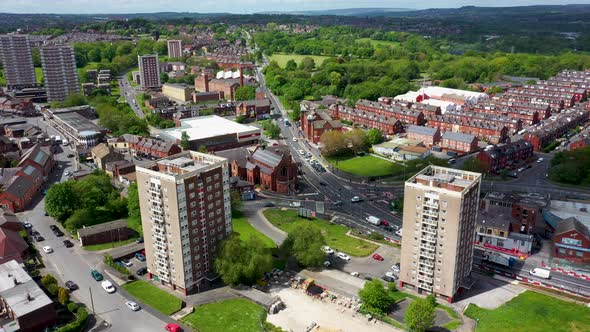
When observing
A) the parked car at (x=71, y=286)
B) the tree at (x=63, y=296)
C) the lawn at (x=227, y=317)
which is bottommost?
the lawn at (x=227, y=317)

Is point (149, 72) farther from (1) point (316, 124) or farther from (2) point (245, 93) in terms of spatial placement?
(1) point (316, 124)

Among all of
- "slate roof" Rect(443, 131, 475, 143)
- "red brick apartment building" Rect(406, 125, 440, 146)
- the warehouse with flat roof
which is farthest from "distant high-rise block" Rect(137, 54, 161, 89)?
"slate roof" Rect(443, 131, 475, 143)

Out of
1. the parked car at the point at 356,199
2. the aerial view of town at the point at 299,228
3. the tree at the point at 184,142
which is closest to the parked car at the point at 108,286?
the aerial view of town at the point at 299,228

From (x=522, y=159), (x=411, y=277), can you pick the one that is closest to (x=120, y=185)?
(x=411, y=277)

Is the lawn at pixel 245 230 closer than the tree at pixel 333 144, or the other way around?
the lawn at pixel 245 230

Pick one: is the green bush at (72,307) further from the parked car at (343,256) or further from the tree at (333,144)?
the tree at (333,144)

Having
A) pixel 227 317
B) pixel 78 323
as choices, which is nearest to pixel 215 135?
pixel 227 317

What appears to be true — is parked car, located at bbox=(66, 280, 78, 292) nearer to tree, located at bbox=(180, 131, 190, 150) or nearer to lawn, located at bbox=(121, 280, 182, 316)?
lawn, located at bbox=(121, 280, 182, 316)
